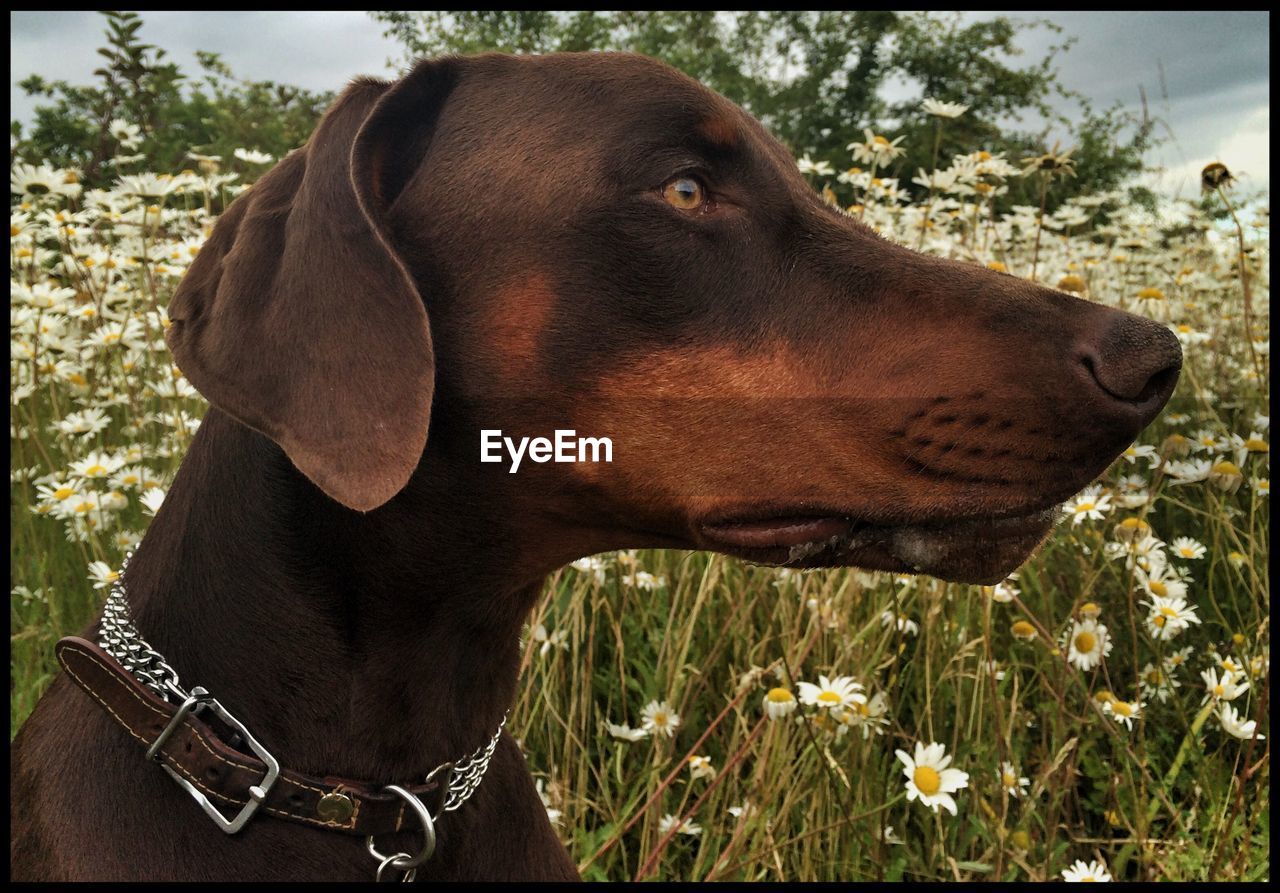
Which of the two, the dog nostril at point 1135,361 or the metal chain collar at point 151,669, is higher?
the dog nostril at point 1135,361

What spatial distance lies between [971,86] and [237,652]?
13.1 metres

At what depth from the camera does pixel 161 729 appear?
65.8 inches

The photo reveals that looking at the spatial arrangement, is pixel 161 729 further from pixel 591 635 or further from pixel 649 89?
pixel 591 635

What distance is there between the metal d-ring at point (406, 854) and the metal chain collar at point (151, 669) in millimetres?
106

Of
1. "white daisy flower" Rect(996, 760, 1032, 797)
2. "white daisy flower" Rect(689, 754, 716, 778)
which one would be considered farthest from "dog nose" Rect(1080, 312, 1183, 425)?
"white daisy flower" Rect(689, 754, 716, 778)

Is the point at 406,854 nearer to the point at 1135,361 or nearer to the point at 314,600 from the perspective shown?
the point at 314,600

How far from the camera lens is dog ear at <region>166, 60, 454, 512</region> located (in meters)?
1.60

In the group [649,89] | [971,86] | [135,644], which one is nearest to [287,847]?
[135,644]

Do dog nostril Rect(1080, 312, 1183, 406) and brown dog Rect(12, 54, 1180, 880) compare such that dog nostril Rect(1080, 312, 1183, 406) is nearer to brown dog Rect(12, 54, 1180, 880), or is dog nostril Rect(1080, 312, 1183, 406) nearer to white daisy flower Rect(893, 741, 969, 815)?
brown dog Rect(12, 54, 1180, 880)

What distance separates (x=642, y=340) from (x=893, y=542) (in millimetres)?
533

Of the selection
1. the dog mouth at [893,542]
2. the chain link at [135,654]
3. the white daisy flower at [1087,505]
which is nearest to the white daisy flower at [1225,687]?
the white daisy flower at [1087,505]

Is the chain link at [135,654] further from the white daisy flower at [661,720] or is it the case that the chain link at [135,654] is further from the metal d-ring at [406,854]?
the white daisy flower at [661,720]

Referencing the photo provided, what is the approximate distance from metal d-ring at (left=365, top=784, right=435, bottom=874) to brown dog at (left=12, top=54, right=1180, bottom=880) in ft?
0.10
